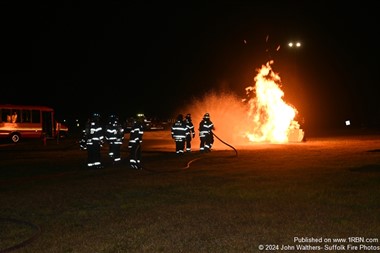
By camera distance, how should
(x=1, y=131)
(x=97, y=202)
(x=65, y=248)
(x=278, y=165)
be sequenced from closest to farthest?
(x=65, y=248)
(x=97, y=202)
(x=278, y=165)
(x=1, y=131)

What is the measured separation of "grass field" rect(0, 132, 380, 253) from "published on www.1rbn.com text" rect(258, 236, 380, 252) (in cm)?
1

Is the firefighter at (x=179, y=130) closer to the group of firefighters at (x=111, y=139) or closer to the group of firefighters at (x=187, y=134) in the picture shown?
the group of firefighters at (x=187, y=134)

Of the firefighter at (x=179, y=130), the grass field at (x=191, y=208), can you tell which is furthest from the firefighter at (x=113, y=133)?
the firefighter at (x=179, y=130)

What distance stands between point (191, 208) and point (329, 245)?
2.87 meters

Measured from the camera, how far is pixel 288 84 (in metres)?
31.2

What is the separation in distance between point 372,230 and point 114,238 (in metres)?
3.52

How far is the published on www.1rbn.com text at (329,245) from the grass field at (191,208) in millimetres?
12

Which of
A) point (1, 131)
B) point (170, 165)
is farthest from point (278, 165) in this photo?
point (1, 131)

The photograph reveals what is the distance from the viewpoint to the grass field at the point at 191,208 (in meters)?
5.98

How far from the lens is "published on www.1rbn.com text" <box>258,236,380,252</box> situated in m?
5.57

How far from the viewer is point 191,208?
26.3ft

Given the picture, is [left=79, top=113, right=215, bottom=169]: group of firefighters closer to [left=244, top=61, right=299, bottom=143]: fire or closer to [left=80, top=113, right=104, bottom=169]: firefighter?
[left=80, top=113, right=104, bottom=169]: firefighter

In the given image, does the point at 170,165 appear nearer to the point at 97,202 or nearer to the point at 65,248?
the point at 97,202

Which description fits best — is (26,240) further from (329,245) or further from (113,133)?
(113,133)
